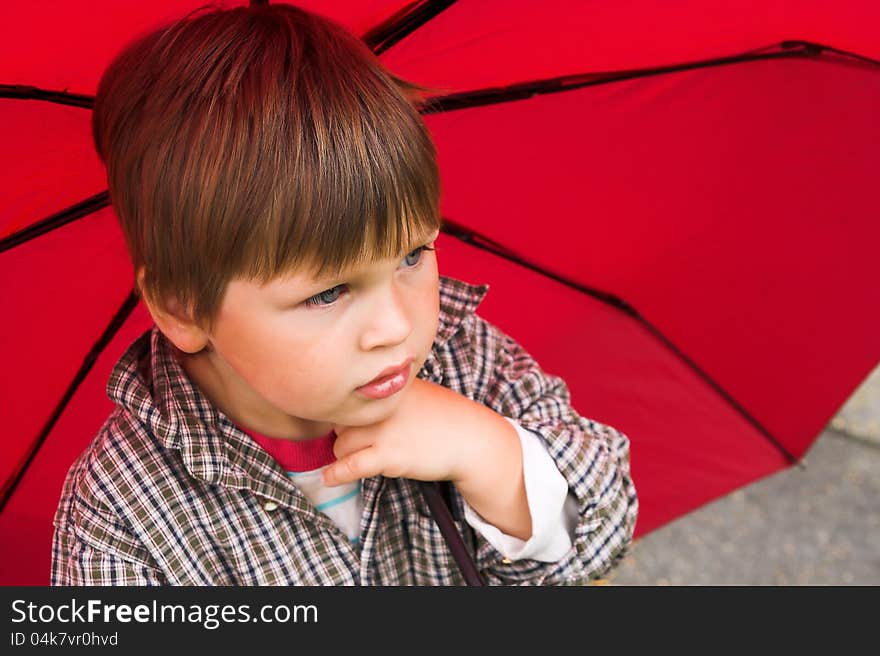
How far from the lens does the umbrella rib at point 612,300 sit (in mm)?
1253

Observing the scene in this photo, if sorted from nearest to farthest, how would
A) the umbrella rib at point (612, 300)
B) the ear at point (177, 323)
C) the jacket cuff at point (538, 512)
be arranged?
1. the ear at point (177, 323)
2. the jacket cuff at point (538, 512)
3. the umbrella rib at point (612, 300)

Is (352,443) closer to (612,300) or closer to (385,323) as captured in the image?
(385,323)

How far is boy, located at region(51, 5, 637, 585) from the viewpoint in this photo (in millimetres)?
889

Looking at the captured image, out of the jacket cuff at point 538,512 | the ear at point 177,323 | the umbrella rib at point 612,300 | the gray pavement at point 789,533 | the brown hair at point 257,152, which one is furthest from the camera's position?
the gray pavement at point 789,533

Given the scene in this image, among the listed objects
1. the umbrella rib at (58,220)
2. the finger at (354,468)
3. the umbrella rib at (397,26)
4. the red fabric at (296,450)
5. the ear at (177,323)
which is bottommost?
the red fabric at (296,450)

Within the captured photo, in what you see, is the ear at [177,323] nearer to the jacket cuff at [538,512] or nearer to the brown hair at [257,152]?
the brown hair at [257,152]

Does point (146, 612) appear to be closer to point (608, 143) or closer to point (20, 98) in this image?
point (20, 98)

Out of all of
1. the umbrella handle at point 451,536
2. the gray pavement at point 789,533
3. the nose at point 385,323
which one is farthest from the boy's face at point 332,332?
the gray pavement at point 789,533

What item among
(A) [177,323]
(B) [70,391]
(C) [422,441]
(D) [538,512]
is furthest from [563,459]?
(B) [70,391]

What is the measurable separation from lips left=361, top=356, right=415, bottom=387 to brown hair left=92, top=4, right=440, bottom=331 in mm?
90

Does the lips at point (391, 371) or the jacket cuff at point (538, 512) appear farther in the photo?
the jacket cuff at point (538, 512)

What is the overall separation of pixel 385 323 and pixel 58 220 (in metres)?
0.34

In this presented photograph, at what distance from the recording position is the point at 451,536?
3.38 feet

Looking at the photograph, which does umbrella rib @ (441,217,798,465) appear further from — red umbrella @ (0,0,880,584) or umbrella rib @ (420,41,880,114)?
umbrella rib @ (420,41,880,114)
